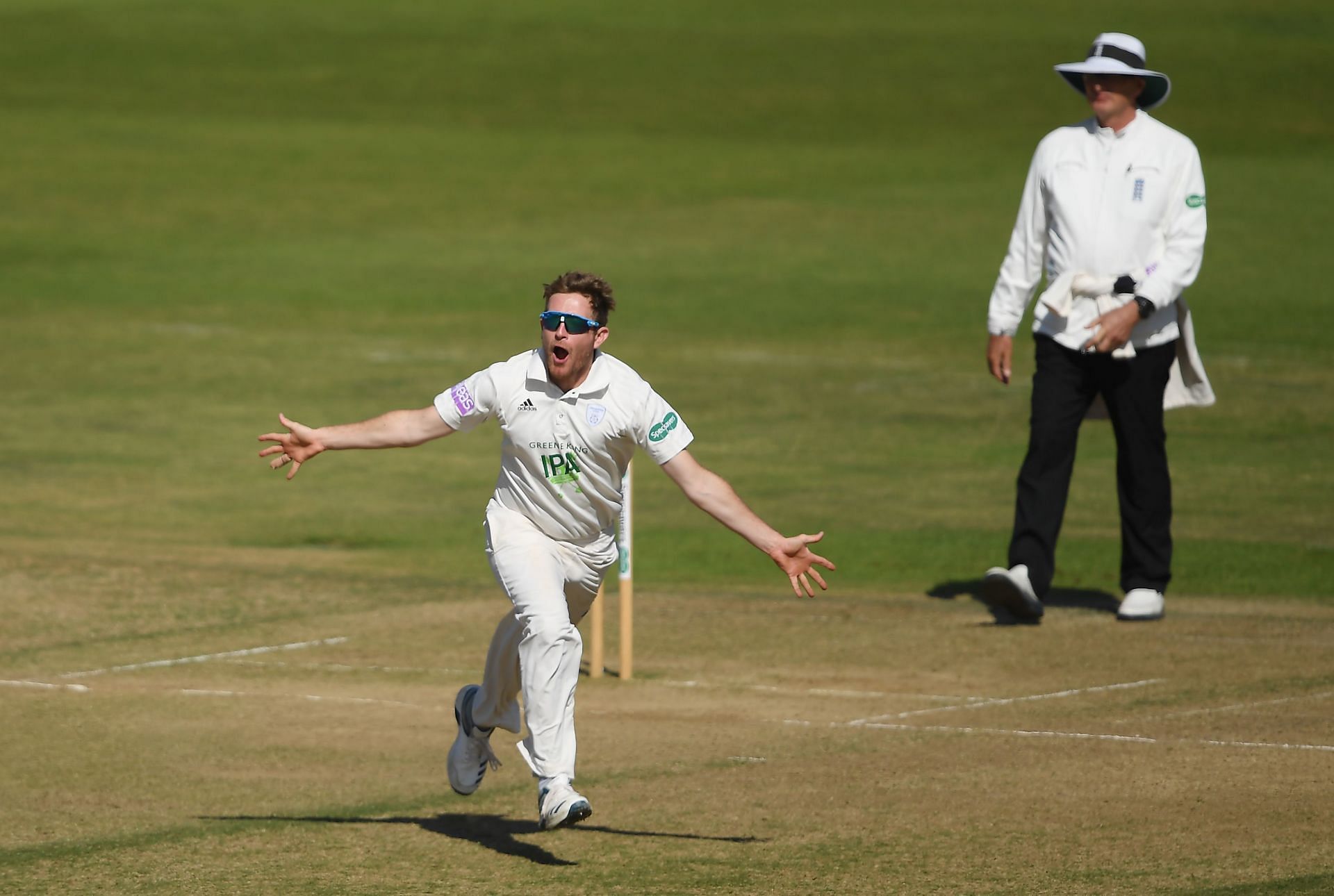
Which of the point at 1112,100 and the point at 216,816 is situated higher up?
the point at 1112,100

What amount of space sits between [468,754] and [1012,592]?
384cm

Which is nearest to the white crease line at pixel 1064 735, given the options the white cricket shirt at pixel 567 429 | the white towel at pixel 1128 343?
the white cricket shirt at pixel 567 429

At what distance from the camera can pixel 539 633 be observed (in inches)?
300

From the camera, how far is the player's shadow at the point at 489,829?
774 centimetres

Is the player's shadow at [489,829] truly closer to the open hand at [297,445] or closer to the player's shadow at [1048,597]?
the open hand at [297,445]

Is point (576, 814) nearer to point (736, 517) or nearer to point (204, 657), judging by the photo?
point (736, 517)

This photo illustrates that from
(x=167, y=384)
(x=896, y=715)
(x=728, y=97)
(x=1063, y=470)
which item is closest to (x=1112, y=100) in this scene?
(x=1063, y=470)

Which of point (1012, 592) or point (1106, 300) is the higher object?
point (1106, 300)

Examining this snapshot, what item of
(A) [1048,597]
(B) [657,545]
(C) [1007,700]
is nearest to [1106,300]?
(A) [1048,597]

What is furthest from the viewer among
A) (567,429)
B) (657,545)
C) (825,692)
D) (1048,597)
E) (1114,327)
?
(657,545)

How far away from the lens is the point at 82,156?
3859 cm

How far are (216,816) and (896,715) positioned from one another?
9.86ft

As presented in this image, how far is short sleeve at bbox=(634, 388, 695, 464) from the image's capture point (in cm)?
781

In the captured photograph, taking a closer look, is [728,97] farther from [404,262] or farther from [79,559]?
[79,559]
